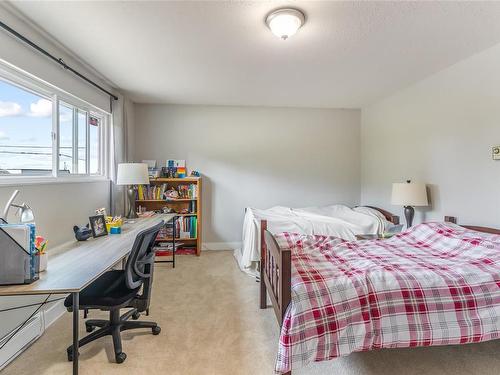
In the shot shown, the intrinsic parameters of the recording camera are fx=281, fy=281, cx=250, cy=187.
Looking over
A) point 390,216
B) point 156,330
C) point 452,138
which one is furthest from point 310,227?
point 156,330

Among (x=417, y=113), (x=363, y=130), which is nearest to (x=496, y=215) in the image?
(x=417, y=113)

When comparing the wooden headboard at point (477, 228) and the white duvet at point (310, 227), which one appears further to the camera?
the white duvet at point (310, 227)

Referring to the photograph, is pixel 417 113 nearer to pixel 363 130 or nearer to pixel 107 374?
pixel 363 130

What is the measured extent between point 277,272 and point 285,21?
Answer: 1664 millimetres

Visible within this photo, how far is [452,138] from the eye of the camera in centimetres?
282

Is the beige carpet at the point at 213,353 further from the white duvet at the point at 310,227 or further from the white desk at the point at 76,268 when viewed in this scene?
the white duvet at the point at 310,227

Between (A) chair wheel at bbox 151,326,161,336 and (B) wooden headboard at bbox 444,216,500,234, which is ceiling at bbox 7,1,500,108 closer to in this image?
(B) wooden headboard at bbox 444,216,500,234

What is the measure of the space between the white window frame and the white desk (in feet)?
1.99

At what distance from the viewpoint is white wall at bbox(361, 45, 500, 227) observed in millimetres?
2434

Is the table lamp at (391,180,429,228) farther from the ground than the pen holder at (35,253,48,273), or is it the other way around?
the table lamp at (391,180,429,228)

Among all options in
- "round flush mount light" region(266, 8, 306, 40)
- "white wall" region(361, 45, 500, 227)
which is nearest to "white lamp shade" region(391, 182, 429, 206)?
"white wall" region(361, 45, 500, 227)

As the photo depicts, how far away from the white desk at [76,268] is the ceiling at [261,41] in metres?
1.64

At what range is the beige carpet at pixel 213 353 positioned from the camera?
1.73m

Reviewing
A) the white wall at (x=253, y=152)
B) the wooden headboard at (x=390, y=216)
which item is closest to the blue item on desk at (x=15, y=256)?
the white wall at (x=253, y=152)
